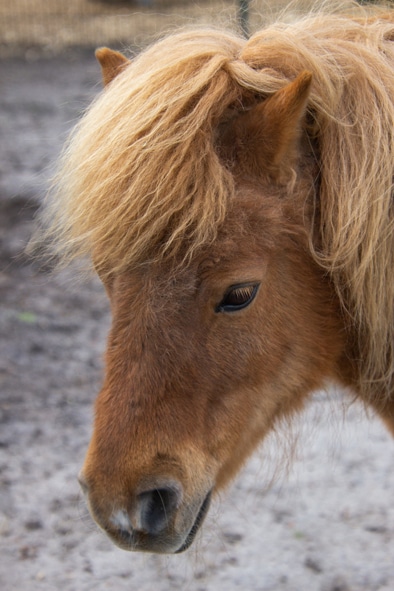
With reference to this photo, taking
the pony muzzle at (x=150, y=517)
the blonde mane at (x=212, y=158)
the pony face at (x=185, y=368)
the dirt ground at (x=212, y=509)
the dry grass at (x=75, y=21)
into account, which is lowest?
the dry grass at (x=75, y=21)

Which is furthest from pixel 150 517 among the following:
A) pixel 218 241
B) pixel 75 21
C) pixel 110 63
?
pixel 75 21

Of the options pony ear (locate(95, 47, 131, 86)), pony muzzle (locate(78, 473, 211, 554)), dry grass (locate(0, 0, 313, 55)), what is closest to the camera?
pony muzzle (locate(78, 473, 211, 554))

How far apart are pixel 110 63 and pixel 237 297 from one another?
101cm

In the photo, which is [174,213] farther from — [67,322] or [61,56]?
[61,56]

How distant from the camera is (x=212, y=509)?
361 cm

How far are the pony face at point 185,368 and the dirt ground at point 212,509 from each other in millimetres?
598

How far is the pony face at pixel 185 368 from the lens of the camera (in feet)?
6.19

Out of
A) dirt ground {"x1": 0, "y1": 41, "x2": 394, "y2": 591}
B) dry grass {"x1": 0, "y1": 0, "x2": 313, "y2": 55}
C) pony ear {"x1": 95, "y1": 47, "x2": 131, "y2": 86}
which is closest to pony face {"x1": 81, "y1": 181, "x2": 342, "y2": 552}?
dirt ground {"x1": 0, "y1": 41, "x2": 394, "y2": 591}

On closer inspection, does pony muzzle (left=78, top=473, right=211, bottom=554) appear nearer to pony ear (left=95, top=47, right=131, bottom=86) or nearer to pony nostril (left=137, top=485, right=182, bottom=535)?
pony nostril (left=137, top=485, right=182, bottom=535)

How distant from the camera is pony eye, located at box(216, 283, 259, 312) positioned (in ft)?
6.49

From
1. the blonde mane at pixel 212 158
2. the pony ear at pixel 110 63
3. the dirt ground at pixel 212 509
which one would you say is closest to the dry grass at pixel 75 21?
the dirt ground at pixel 212 509

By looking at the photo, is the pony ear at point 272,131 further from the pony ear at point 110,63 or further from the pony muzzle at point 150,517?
the pony muzzle at point 150,517

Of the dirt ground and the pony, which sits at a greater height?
the pony

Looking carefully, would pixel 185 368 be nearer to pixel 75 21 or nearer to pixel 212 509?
pixel 212 509
